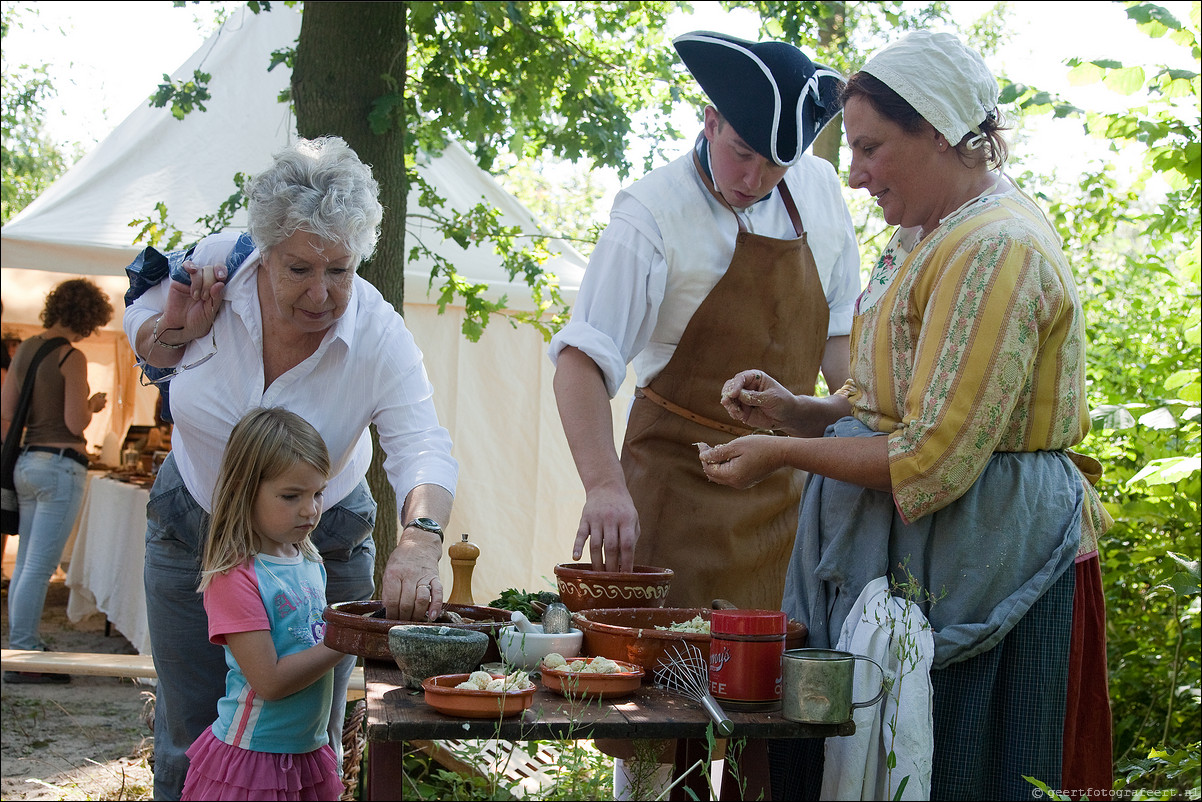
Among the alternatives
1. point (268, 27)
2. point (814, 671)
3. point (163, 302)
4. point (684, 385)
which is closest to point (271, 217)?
point (163, 302)

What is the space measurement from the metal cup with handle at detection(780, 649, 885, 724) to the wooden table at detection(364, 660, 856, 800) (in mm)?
18

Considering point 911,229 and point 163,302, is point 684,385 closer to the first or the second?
point 911,229

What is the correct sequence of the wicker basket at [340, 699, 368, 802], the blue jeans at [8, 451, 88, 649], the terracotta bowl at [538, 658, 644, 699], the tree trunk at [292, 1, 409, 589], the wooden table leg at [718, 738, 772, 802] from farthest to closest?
the blue jeans at [8, 451, 88, 649] < the tree trunk at [292, 1, 409, 589] < the wicker basket at [340, 699, 368, 802] < the wooden table leg at [718, 738, 772, 802] < the terracotta bowl at [538, 658, 644, 699]

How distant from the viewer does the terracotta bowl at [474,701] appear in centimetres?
131

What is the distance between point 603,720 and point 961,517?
2.12 ft

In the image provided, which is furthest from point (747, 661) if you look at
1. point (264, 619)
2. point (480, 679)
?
point (264, 619)

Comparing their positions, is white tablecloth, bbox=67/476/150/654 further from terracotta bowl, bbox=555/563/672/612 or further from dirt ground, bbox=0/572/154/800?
terracotta bowl, bbox=555/563/672/612

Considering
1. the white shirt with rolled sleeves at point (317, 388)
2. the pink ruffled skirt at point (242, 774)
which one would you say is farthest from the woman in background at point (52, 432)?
the pink ruffled skirt at point (242, 774)

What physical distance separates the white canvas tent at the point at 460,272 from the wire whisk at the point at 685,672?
3862 mm

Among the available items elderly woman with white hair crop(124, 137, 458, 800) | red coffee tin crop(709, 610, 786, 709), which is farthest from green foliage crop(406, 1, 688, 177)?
red coffee tin crop(709, 610, 786, 709)

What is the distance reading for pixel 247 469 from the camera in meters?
2.06

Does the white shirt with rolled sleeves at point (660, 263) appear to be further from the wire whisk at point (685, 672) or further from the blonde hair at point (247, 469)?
the wire whisk at point (685, 672)

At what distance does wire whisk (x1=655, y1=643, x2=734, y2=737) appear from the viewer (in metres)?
1.50

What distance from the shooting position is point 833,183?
2637mm
